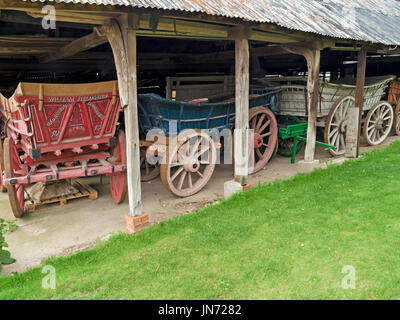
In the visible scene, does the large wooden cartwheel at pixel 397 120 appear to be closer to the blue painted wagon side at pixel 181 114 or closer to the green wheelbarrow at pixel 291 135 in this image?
the green wheelbarrow at pixel 291 135

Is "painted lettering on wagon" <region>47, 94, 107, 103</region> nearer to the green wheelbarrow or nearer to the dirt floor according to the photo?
the dirt floor

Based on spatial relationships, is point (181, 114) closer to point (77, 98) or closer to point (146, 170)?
point (77, 98)

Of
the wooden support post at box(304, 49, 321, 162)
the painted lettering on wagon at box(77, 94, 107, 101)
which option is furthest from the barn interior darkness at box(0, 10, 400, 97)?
the wooden support post at box(304, 49, 321, 162)

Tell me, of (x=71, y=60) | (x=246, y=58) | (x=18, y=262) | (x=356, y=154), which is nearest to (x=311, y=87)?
(x=246, y=58)

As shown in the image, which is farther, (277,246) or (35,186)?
(35,186)

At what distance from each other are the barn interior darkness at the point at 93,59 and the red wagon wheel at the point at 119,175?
1766 mm

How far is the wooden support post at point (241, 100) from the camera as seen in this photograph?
5.21 m

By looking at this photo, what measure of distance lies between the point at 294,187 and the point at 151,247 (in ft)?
9.62

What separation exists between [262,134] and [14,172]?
4655mm

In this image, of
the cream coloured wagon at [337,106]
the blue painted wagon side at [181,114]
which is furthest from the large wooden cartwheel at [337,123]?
the blue painted wagon side at [181,114]

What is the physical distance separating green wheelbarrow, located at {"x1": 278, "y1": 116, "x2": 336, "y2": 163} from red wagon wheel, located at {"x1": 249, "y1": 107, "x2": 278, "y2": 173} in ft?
0.82

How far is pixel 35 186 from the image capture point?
5.68 meters

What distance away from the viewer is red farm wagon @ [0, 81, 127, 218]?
436 centimetres
